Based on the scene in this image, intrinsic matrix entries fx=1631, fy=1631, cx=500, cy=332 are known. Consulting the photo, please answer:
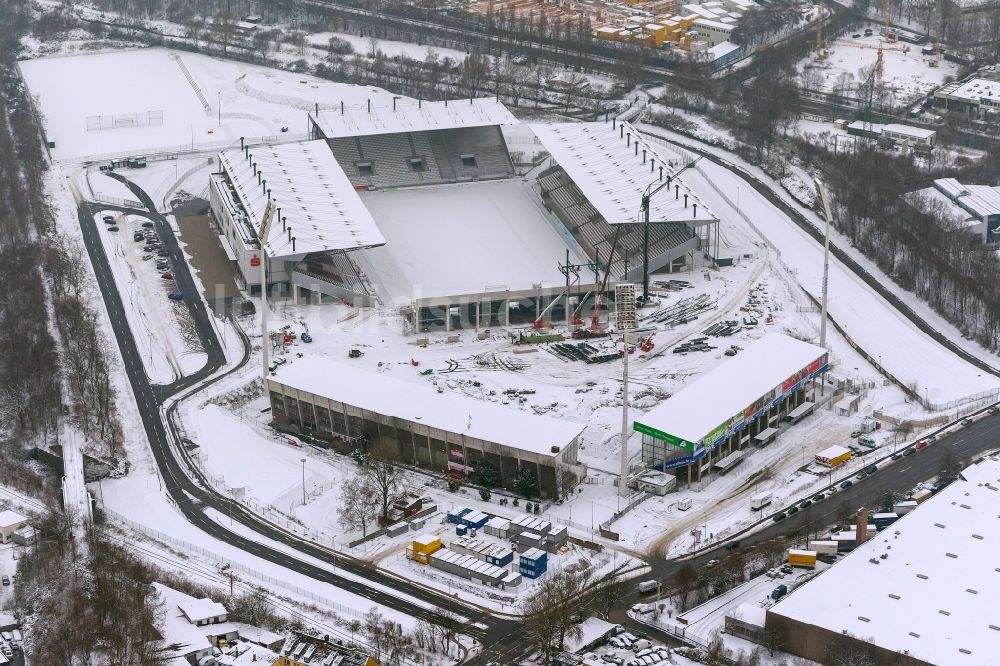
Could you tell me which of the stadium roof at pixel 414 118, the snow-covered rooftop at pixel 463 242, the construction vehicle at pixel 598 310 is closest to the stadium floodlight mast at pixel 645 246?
the construction vehicle at pixel 598 310

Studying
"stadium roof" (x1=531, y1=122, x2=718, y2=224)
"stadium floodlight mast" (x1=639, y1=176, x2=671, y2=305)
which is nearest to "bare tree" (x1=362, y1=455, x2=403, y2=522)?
"stadium floodlight mast" (x1=639, y1=176, x2=671, y2=305)

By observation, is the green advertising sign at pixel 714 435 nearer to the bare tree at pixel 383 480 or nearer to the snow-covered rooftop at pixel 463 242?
the bare tree at pixel 383 480

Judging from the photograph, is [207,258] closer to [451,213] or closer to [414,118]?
[451,213]

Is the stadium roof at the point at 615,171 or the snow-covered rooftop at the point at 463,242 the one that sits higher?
the stadium roof at the point at 615,171

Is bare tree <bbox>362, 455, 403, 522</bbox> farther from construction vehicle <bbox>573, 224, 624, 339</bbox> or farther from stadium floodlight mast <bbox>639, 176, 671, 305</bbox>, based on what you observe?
stadium floodlight mast <bbox>639, 176, 671, 305</bbox>

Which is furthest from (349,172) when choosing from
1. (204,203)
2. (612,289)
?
(612,289)

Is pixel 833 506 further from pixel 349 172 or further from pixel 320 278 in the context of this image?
pixel 349 172
